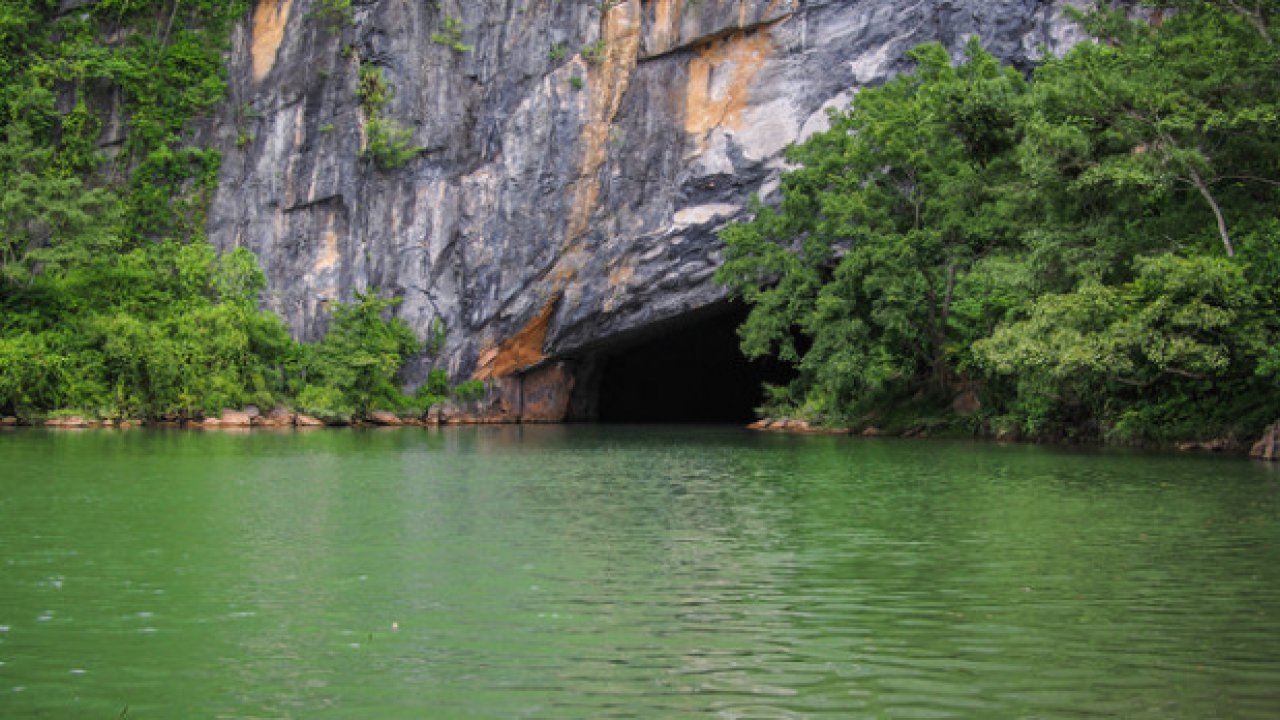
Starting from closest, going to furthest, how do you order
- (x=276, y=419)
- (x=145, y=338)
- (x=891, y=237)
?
(x=891, y=237), (x=145, y=338), (x=276, y=419)

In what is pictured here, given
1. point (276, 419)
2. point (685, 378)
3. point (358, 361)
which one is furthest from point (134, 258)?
point (685, 378)

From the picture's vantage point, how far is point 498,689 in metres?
6.33

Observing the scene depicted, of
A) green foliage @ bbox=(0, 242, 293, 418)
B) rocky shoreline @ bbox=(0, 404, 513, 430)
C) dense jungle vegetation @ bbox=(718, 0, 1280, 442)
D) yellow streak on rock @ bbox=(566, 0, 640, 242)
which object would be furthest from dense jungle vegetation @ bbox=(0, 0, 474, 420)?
dense jungle vegetation @ bbox=(718, 0, 1280, 442)

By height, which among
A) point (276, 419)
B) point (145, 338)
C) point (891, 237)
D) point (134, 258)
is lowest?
point (276, 419)

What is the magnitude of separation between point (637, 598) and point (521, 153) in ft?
131

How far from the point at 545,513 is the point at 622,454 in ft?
41.1

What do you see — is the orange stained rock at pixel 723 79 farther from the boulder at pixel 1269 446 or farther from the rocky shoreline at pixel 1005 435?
the boulder at pixel 1269 446

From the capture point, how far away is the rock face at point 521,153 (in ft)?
145

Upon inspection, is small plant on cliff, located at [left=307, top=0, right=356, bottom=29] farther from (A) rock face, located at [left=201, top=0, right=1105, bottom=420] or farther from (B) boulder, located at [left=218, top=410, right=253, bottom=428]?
(B) boulder, located at [left=218, top=410, right=253, bottom=428]

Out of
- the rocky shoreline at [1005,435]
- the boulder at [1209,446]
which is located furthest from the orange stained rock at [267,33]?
the boulder at [1209,446]

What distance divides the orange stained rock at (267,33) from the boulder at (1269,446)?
132 ft

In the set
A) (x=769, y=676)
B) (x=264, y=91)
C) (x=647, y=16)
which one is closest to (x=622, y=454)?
(x=769, y=676)

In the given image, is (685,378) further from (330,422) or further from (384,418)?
(330,422)

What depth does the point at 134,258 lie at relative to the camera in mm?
45062
